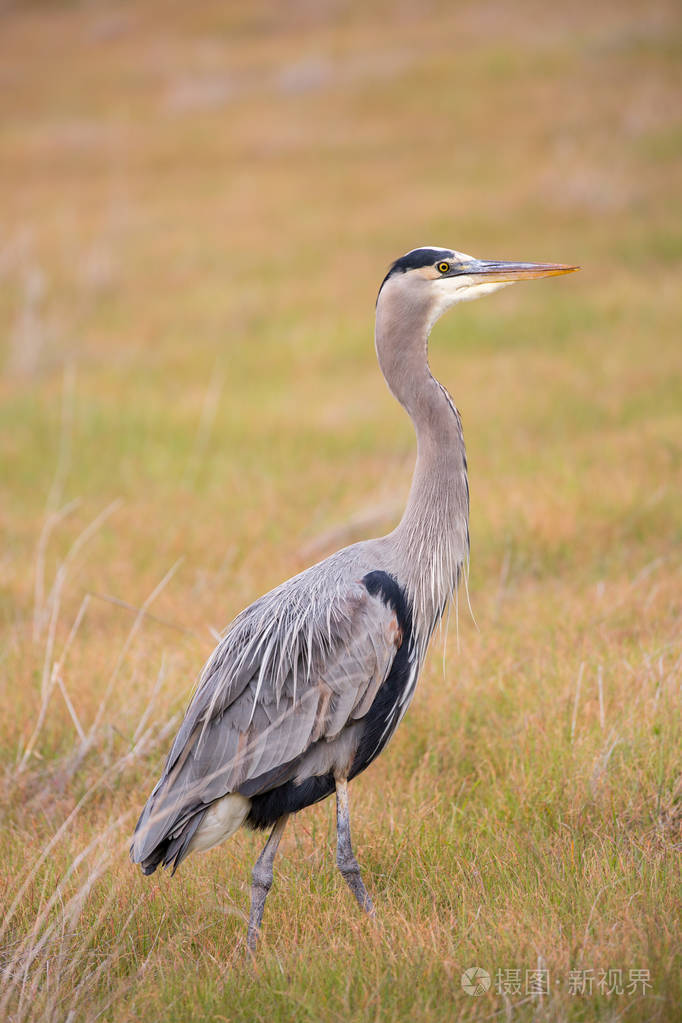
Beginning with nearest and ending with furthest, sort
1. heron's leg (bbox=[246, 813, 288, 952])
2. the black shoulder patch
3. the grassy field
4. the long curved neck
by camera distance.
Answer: the grassy field → heron's leg (bbox=[246, 813, 288, 952]) → the black shoulder patch → the long curved neck

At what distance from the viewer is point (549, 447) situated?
7328mm

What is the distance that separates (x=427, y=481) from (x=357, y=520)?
2.77 meters

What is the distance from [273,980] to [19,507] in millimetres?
4982

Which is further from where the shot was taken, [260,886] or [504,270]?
[504,270]

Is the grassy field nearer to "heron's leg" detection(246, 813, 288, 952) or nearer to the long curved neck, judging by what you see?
"heron's leg" detection(246, 813, 288, 952)

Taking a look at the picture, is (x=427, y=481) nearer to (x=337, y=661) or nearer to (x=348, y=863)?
(x=337, y=661)

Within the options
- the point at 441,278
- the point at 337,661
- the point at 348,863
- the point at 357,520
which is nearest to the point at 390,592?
the point at 337,661

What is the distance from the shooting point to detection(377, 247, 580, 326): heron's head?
11.4 ft

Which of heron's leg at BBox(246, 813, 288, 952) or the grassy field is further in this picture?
heron's leg at BBox(246, 813, 288, 952)

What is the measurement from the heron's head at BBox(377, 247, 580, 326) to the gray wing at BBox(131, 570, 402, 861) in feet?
3.14

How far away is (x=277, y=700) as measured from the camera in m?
3.16

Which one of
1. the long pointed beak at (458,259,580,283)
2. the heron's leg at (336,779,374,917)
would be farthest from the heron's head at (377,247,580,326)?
the heron's leg at (336,779,374,917)

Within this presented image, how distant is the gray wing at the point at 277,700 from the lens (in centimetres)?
308

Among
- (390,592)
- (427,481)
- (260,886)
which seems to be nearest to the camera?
(260,886)
